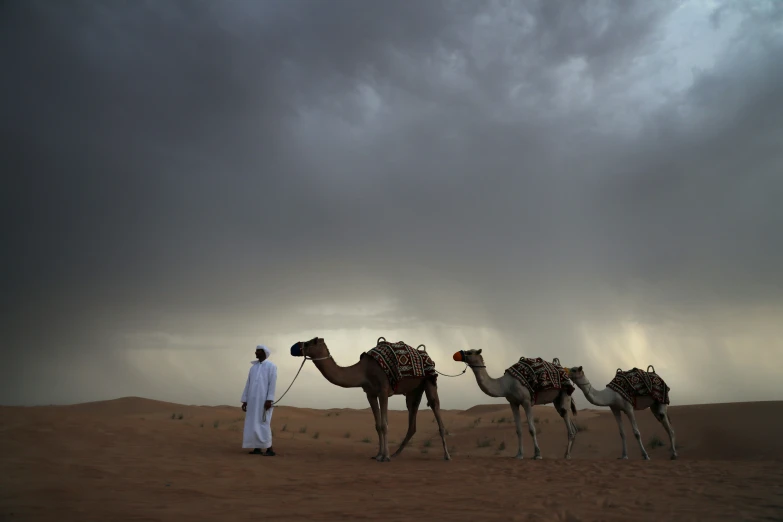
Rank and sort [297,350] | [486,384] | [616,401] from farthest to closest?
[616,401], [486,384], [297,350]

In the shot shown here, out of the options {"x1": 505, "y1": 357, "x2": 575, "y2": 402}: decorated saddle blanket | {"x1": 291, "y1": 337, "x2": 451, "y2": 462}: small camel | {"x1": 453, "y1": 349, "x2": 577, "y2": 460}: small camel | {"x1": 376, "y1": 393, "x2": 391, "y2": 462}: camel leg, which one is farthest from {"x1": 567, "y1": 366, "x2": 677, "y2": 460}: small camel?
{"x1": 376, "y1": 393, "x2": 391, "y2": 462}: camel leg

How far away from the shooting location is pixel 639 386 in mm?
15156

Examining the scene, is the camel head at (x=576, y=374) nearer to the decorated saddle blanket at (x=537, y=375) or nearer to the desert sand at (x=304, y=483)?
the decorated saddle blanket at (x=537, y=375)

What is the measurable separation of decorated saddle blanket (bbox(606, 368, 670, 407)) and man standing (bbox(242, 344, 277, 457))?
33.8 ft

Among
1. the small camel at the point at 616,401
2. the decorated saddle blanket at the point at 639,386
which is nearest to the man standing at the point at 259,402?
the small camel at the point at 616,401

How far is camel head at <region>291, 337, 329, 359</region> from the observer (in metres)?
11.0

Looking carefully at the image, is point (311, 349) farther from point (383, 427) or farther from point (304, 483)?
point (304, 483)

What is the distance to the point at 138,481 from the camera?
25.2 feet

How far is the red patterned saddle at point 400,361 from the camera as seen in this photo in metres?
12.0

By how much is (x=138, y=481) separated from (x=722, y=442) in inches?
760

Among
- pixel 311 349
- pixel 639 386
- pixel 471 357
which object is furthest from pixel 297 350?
pixel 639 386

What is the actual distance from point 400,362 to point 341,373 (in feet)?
4.97

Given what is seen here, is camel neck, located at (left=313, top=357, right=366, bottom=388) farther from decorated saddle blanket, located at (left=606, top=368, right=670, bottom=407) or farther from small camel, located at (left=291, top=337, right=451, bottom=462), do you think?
decorated saddle blanket, located at (left=606, top=368, right=670, bottom=407)

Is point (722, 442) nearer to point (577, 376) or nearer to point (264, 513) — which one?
point (577, 376)
